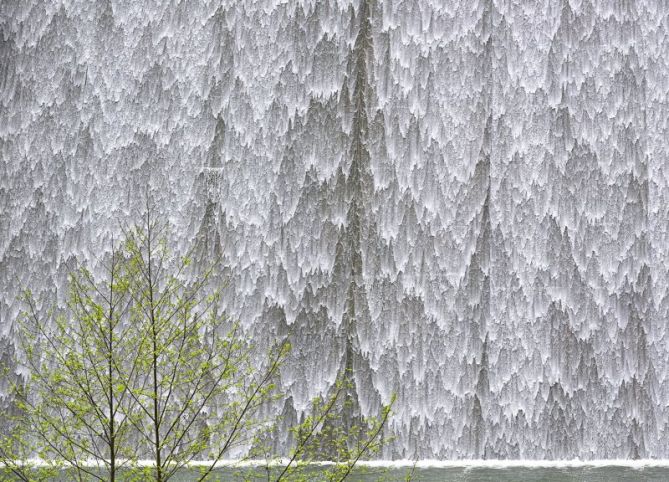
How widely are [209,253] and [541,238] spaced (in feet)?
5.86

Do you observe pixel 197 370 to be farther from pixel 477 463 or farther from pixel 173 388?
pixel 477 463

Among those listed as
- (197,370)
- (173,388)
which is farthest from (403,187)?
(173,388)

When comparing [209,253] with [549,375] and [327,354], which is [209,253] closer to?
[327,354]

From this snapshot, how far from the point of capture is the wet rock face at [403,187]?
4.36m

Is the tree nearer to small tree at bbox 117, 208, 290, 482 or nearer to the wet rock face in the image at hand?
small tree at bbox 117, 208, 290, 482

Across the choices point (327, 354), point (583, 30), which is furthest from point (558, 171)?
point (327, 354)

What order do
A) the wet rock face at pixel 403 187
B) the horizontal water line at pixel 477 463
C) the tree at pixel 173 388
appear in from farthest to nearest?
the wet rock face at pixel 403 187
the tree at pixel 173 388
the horizontal water line at pixel 477 463

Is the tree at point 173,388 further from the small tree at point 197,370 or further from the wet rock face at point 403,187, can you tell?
the wet rock face at point 403,187

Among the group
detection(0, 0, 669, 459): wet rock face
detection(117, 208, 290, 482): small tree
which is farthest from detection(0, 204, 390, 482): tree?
detection(0, 0, 669, 459): wet rock face

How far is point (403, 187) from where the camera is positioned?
15.3ft

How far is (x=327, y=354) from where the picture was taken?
4.52 metres

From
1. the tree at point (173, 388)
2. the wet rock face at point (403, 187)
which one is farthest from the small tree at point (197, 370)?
the wet rock face at point (403, 187)

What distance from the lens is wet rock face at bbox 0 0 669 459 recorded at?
4355 mm

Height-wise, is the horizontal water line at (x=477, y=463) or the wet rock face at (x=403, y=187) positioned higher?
the wet rock face at (x=403, y=187)
